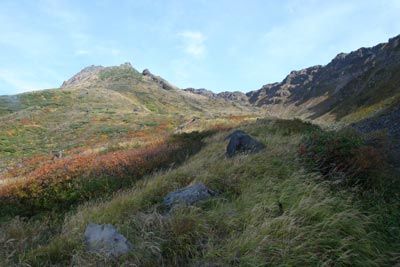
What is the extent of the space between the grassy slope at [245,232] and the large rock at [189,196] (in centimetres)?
24

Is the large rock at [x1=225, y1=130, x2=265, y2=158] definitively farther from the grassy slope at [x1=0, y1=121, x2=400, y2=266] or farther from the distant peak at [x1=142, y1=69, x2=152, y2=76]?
the distant peak at [x1=142, y1=69, x2=152, y2=76]

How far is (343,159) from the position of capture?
5.45m

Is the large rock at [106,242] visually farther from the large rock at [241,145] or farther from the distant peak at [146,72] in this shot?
the distant peak at [146,72]

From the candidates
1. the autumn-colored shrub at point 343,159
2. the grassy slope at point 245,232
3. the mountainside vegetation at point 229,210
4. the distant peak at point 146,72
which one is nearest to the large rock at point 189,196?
the mountainside vegetation at point 229,210

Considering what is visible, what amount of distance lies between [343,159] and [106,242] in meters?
4.94

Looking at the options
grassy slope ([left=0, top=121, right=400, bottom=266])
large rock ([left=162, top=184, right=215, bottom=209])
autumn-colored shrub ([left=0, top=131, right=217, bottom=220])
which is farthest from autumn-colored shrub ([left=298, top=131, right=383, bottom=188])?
autumn-colored shrub ([left=0, top=131, right=217, bottom=220])

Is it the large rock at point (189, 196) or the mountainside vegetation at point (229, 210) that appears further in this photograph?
the large rock at point (189, 196)

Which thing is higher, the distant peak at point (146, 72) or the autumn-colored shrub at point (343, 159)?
the distant peak at point (146, 72)

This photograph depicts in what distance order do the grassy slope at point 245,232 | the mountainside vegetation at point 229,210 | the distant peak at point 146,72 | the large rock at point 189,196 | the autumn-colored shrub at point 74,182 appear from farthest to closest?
the distant peak at point 146,72 < the autumn-colored shrub at point 74,182 < the large rock at point 189,196 < the mountainside vegetation at point 229,210 < the grassy slope at point 245,232

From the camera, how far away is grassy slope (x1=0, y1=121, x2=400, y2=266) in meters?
2.96

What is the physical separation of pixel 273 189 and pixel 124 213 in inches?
109

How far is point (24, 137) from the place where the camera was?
25.5 meters

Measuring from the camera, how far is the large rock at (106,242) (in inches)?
127

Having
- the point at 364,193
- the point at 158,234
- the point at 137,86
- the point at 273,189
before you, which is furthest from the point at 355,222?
the point at 137,86
